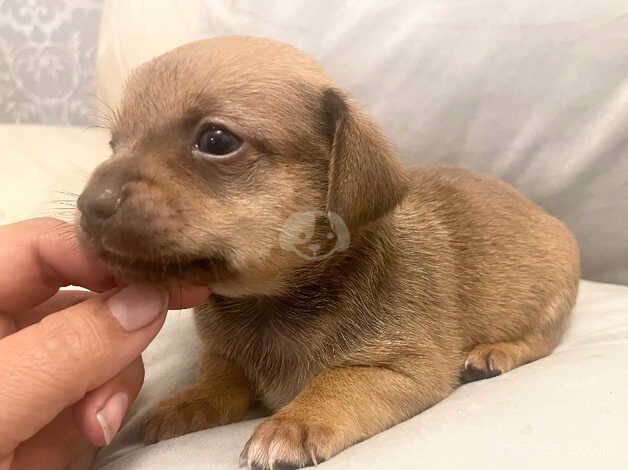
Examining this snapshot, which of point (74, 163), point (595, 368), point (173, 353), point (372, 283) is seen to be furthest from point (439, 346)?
point (74, 163)

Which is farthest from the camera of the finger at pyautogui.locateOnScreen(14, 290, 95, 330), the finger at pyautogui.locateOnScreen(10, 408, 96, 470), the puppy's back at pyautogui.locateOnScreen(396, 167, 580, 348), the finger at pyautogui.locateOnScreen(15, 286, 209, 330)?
the puppy's back at pyautogui.locateOnScreen(396, 167, 580, 348)

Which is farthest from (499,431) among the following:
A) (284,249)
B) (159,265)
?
(159,265)

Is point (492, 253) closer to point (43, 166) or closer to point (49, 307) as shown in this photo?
point (49, 307)

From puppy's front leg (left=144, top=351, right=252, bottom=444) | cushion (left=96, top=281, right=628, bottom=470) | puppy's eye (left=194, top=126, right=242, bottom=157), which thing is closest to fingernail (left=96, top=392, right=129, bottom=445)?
cushion (left=96, top=281, right=628, bottom=470)

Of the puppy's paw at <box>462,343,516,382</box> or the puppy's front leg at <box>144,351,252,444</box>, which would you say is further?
the puppy's paw at <box>462,343,516,382</box>

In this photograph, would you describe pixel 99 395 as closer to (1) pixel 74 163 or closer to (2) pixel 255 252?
(2) pixel 255 252

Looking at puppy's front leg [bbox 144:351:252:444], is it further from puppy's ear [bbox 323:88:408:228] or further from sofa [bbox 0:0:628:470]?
puppy's ear [bbox 323:88:408:228]
